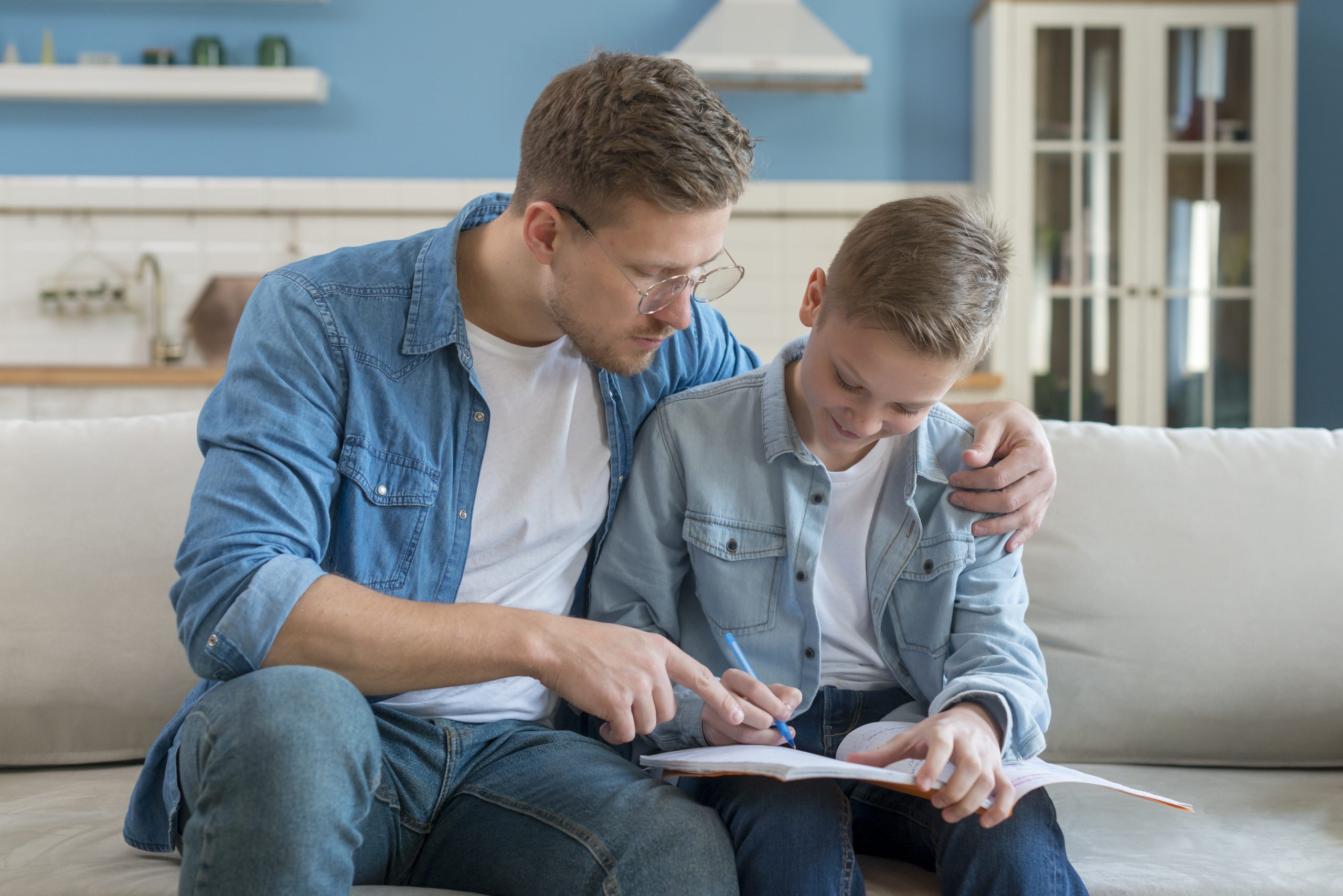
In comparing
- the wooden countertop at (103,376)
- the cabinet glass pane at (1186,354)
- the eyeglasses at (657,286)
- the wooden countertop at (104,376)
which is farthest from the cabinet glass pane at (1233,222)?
the wooden countertop at (104,376)

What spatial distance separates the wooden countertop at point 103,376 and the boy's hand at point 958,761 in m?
2.64

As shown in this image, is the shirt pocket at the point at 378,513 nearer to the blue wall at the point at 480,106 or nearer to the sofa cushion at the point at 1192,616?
the sofa cushion at the point at 1192,616

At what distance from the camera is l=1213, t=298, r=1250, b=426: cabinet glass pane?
409 cm

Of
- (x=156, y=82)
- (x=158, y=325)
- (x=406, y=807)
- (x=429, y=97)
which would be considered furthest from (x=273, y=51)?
(x=406, y=807)

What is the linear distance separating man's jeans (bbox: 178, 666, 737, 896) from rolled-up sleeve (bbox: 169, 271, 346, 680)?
8cm

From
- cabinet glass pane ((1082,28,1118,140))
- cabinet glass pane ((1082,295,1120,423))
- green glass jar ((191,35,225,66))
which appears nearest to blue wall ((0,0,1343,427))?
green glass jar ((191,35,225,66))

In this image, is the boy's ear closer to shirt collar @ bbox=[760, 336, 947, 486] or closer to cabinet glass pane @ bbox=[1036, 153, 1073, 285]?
shirt collar @ bbox=[760, 336, 947, 486]

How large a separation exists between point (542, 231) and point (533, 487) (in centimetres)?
30

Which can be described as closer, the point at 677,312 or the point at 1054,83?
the point at 677,312

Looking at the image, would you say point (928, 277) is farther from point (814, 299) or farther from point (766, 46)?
point (766, 46)

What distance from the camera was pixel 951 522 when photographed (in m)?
1.30

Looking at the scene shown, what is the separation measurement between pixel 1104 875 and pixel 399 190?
A: 367 cm

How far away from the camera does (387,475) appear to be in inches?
49.2

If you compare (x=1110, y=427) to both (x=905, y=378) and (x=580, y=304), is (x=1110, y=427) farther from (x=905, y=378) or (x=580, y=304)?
(x=580, y=304)
